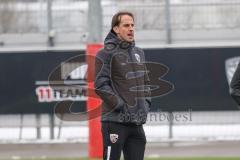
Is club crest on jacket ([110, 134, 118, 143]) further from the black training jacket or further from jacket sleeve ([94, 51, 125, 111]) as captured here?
jacket sleeve ([94, 51, 125, 111])

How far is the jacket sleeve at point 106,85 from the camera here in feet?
19.8

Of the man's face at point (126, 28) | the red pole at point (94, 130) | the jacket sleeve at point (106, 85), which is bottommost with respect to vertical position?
the red pole at point (94, 130)

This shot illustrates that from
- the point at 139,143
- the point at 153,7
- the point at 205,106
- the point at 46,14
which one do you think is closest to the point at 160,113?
the point at 205,106

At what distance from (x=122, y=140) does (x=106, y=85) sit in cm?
47

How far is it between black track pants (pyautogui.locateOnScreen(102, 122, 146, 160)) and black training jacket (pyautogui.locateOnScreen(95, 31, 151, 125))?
0.21 feet

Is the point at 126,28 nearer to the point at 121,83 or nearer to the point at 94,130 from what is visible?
the point at 121,83

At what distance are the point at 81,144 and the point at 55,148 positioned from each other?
0.51 m

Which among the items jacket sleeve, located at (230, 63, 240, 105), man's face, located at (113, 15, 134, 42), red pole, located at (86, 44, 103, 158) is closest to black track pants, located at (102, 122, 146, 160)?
man's face, located at (113, 15, 134, 42)

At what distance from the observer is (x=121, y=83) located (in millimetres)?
6113

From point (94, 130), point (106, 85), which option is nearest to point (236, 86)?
point (106, 85)

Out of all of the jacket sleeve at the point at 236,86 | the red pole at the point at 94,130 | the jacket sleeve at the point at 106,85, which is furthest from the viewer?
the red pole at the point at 94,130

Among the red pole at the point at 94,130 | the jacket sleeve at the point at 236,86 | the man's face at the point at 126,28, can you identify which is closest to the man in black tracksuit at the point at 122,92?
the man's face at the point at 126,28

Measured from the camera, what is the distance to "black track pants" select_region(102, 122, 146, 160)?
6.07 meters

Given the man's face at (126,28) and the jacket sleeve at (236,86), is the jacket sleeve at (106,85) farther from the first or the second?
the jacket sleeve at (236,86)
